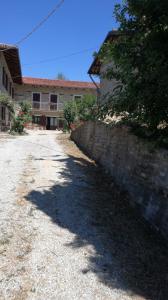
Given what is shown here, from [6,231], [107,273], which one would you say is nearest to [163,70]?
[107,273]

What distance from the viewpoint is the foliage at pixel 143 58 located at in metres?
5.38

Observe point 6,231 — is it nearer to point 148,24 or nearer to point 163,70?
point 163,70

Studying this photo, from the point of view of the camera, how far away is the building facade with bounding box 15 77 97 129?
1594 inches

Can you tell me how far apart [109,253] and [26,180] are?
3.70m

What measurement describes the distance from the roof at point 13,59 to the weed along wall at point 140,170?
13780 mm

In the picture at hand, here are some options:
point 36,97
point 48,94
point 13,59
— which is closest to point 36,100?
point 36,97

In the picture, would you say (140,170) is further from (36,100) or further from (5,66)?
(36,100)

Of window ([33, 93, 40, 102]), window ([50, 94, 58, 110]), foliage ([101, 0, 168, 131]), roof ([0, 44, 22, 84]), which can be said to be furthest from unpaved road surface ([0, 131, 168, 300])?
window ([50, 94, 58, 110])

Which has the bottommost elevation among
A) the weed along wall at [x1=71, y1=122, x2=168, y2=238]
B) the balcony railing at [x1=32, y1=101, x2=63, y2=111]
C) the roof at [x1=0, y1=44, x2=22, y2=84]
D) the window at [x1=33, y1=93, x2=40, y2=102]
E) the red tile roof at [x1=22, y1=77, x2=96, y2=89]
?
the weed along wall at [x1=71, y1=122, x2=168, y2=238]

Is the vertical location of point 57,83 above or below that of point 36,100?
above

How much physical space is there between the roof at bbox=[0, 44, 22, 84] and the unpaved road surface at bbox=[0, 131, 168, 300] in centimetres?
1550

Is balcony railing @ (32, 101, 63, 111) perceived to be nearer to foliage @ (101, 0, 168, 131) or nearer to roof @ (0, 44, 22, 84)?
roof @ (0, 44, 22, 84)

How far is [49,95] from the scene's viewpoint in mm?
41156

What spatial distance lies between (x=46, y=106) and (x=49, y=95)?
134 centimetres
